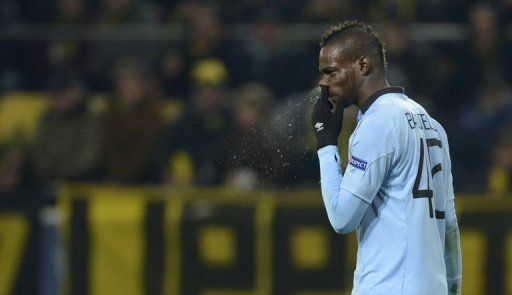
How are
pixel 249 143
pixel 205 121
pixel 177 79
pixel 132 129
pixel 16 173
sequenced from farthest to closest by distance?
pixel 177 79 → pixel 132 129 → pixel 16 173 → pixel 205 121 → pixel 249 143

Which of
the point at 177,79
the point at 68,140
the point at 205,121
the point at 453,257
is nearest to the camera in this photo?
the point at 453,257

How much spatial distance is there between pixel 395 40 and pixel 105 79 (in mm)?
3152

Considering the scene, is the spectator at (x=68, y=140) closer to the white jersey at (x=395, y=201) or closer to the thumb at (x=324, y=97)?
the thumb at (x=324, y=97)

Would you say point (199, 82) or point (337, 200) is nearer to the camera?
point (337, 200)

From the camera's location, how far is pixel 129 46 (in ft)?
39.9

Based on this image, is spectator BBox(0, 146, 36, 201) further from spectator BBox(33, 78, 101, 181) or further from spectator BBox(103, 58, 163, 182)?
spectator BBox(103, 58, 163, 182)

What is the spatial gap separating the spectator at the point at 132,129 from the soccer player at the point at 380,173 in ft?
18.9

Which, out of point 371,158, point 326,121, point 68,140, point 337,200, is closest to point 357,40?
point 326,121

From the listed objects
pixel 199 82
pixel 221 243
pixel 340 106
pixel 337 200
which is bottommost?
pixel 337 200

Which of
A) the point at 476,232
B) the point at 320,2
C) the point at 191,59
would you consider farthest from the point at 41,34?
the point at 476,232

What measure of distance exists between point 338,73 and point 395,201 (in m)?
0.58

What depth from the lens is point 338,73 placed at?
15.1 ft

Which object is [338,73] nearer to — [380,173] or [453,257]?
[380,173]

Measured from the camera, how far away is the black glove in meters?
4.59
